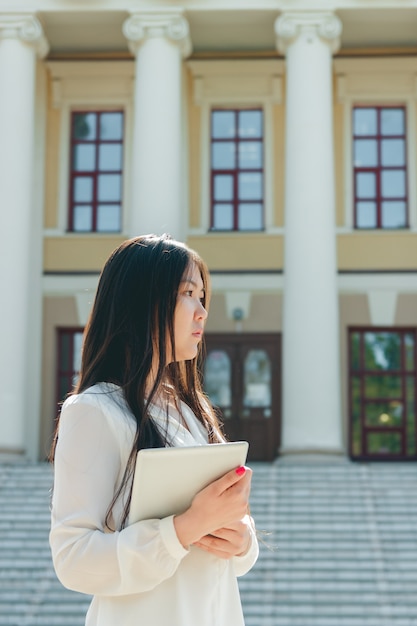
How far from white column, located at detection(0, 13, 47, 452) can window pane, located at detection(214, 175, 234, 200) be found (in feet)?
12.2

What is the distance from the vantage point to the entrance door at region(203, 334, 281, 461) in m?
20.8

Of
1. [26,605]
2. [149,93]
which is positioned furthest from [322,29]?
[26,605]

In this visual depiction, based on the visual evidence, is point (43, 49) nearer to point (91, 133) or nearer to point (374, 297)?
point (91, 133)

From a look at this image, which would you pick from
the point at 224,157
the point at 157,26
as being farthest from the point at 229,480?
the point at 224,157

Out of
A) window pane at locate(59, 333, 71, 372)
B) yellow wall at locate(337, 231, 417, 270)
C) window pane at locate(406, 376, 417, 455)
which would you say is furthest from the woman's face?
window pane at locate(59, 333, 71, 372)

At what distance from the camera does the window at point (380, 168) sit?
69.3 ft

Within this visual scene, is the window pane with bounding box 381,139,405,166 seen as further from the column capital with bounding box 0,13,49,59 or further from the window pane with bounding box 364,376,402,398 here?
the column capital with bounding box 0,13,49,59

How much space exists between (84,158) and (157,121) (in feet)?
11.5

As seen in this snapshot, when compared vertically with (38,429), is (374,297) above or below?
above

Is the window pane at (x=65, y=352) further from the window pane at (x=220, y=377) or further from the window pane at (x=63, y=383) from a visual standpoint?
the window pane at (x=220, y=377)

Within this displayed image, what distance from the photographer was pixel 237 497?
7.40 ft

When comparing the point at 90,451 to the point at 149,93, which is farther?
the point at 149,93

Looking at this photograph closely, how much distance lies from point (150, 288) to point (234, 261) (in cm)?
1844

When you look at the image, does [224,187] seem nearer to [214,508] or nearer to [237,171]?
[237,171]
